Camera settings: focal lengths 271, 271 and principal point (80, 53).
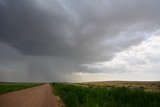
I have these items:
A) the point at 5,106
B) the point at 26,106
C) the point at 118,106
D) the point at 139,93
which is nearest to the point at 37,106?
the point at 26,106

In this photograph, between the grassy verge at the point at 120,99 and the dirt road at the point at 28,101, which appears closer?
the grassy verge at the point at 120,99

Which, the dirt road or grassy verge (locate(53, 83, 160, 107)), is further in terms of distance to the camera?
the dirt road

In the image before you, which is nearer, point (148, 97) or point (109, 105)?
point (109, 105)

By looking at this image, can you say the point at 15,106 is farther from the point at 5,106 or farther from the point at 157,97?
the point at 157,97

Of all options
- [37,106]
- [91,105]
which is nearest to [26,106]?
[37,106]

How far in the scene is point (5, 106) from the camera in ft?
54.6

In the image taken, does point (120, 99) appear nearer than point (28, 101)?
Yes

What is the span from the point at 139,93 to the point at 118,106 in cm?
645

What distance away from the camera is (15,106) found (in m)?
16.9

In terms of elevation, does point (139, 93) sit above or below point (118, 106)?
above

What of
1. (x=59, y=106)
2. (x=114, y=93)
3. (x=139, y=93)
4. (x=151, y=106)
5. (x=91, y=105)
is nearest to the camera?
(x=151, y=106)

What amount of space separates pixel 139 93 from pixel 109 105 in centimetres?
615

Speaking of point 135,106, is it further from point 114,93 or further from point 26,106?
point 114,93

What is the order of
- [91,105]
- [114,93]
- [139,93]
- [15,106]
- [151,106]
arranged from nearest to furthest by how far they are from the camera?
[151,106] → [91,105] → [15,106] → [139,93] → [114,93]
